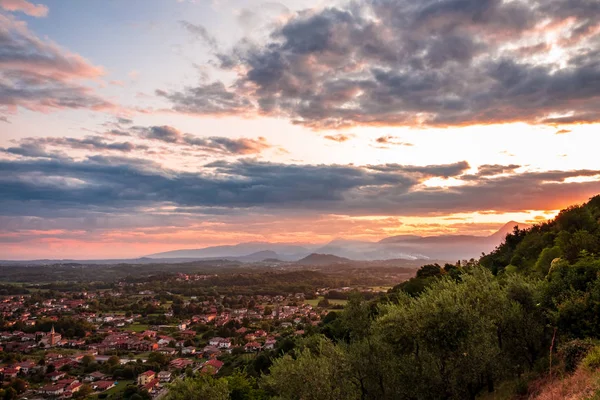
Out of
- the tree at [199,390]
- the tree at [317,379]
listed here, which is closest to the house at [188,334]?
the tree at [199,390]

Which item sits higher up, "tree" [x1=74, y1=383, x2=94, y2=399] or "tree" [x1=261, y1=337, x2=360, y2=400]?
"tree" [x1=261, y1=337, x2=360, y2=400]

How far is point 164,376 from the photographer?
6378 cm

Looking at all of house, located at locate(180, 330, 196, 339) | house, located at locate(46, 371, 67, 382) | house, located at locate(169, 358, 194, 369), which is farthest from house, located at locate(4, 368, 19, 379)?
house, located at locate(180, 330, 196, 339)

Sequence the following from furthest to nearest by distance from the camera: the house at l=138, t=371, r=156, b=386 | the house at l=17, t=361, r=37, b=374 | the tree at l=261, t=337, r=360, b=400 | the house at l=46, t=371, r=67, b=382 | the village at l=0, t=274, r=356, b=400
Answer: the house at l=17, t=361, r=37, b=374
the house at l=46, t=371, r=67, b=382
the village at l=0, t=274, r=356, b=400
the house at l=138, t=371, r=156, b=386
the tree at l=261, t=337, r=360, b=400

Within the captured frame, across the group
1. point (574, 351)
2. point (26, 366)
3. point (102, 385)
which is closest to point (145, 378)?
point (102, 385)

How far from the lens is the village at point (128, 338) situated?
6209 centimetres

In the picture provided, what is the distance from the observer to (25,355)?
8219 cm

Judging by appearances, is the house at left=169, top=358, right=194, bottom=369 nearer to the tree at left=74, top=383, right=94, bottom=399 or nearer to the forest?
the tree at left=74, top=383, right=94, bottom=399

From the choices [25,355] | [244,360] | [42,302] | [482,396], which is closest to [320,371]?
[482,396]

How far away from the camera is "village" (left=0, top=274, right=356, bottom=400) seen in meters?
62.1

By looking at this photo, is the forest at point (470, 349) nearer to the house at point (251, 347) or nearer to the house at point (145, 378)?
the house at point (145, 378)

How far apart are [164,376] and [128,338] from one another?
32.7m

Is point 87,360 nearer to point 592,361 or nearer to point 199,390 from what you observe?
point 199,390

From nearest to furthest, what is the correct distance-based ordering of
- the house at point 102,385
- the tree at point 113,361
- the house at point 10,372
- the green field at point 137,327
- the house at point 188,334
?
the house at point 102,385, the house at point 10,372, the tree at point 113,361, the house at point 188,334, the green field at point 137,327
